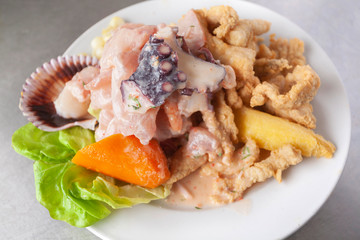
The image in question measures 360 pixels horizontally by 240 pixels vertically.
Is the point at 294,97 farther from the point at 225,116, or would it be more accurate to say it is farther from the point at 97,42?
the point at 97,42

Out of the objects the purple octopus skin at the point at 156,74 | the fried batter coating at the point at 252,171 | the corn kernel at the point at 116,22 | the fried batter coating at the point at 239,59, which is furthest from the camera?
the corn kernel at the point at 116,22

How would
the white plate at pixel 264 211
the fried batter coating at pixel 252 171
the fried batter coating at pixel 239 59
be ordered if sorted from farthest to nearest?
1. the fried batter coating at pixel 239 59
2. the fried batter coating at pixel 252 171
3. the white plate at pixel 264 211

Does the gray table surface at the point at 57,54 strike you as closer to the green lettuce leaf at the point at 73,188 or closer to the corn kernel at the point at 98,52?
the green lettuce leaf at the point at 73,188

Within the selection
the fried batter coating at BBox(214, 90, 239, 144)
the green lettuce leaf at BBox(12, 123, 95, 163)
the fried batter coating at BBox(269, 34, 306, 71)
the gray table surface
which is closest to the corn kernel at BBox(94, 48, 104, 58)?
the green lettuce leaf at BBox(12, 123, 95, 163)

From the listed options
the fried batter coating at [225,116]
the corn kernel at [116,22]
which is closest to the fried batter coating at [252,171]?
the fried batter coating at [225,116]

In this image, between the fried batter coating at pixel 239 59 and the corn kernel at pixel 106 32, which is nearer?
the fried batter coating at pixel 239 59

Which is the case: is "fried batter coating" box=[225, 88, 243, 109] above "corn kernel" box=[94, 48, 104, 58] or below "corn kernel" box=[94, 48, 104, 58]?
below

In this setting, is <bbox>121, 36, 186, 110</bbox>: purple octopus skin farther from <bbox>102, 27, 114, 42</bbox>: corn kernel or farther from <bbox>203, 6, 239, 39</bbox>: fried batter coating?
<bbox>102, 27, 114, 42</bbox>: corn kernel

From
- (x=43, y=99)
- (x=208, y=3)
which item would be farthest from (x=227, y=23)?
(x=43, y=99)
